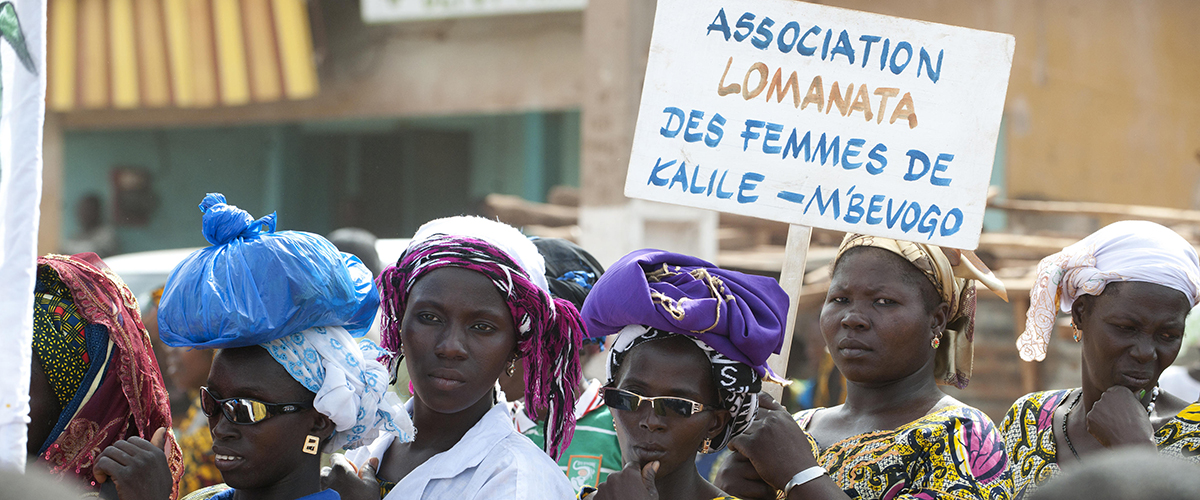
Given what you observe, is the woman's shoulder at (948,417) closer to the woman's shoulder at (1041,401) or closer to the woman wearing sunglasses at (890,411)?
the woman wearing sunglasses at (890,411)

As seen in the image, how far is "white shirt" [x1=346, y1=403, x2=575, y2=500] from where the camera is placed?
7.34 ft

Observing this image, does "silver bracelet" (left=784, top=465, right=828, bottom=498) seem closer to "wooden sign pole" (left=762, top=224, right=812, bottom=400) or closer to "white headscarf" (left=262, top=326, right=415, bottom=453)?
"wooden sign pole" (left=762, top=224, right=812, bottom=400)

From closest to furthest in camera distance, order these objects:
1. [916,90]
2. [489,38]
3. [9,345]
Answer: [9,345]
[916,90]
[489,38]

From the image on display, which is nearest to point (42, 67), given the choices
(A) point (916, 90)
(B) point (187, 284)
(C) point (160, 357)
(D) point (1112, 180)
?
(B) point (187, 284)

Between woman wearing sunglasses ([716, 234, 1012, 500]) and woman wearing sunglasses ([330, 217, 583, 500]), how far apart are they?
0.47m

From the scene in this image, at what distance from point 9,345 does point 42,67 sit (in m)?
0.56

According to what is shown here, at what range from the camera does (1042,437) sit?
2879mm

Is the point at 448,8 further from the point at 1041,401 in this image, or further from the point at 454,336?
the point at 454,336

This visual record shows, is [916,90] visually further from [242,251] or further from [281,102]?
[281,102]

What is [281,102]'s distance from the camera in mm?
11336

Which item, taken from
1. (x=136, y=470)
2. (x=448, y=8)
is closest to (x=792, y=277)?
(x=136, y=470)

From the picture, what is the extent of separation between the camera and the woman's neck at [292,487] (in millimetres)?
2236

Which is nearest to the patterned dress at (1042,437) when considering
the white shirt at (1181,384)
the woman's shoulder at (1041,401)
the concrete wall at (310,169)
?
the woman's shoulder at (1041,401)

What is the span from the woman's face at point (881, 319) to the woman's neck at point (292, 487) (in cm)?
131
